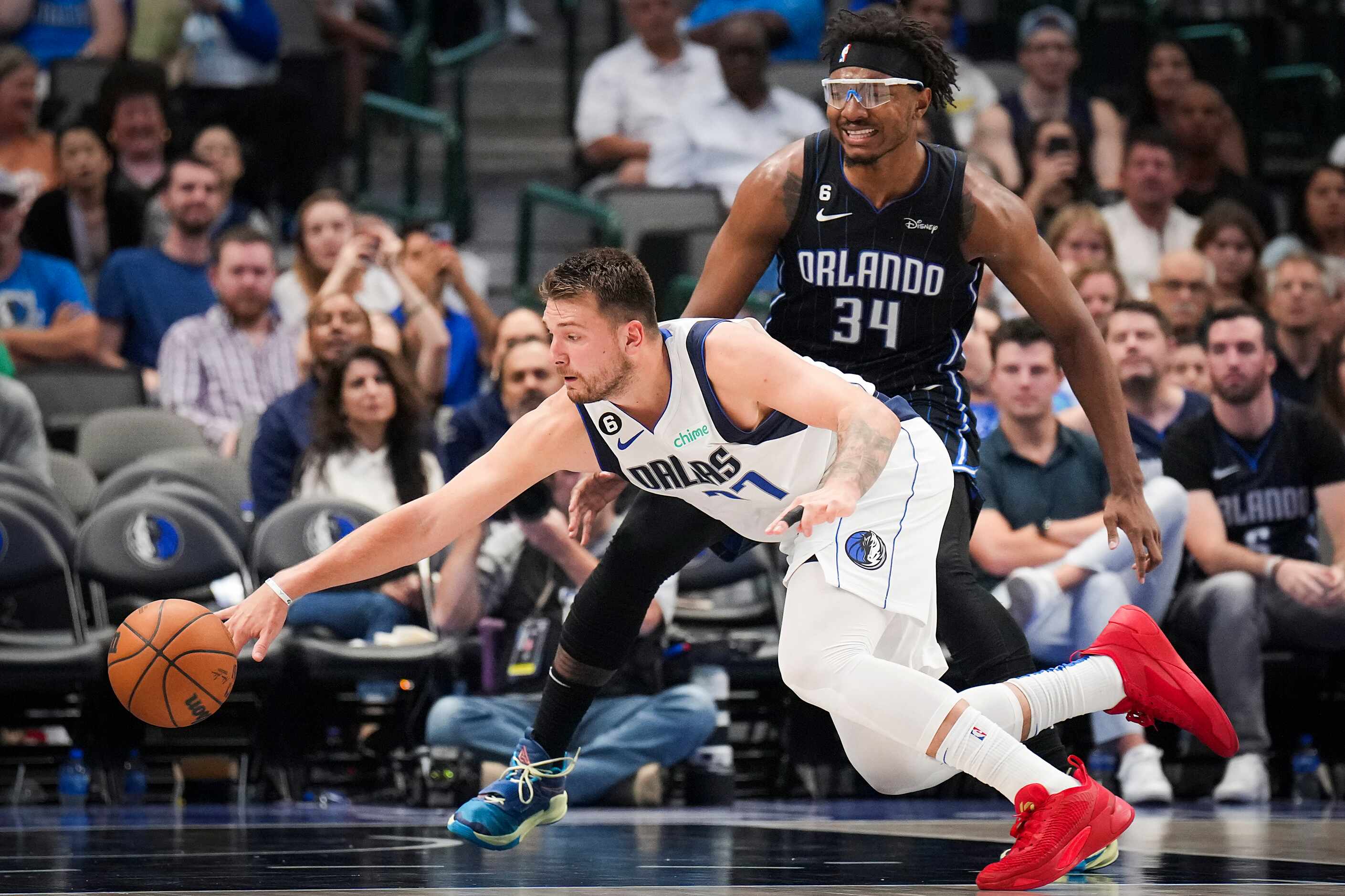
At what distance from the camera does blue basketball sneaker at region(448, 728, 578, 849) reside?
Result: 180 inches

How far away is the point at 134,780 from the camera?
6.94 meters

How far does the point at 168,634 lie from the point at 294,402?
144 inches

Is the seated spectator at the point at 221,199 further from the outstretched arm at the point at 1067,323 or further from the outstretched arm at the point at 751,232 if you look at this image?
the outstretched arm at the point at 1067,323

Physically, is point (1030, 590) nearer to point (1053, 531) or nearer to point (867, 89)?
point (1053, 531)

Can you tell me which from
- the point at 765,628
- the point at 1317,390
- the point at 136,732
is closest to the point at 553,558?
the point at 765,628

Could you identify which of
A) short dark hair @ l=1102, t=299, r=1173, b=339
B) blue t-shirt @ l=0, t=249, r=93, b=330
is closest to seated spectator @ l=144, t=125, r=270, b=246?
blue t-shirt @ l=0, t=249, r=93, b=330

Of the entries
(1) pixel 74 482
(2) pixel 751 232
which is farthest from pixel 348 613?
(2) pixel 751 232

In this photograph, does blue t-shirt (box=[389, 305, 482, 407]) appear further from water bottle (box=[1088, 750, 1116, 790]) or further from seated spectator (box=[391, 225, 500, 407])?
water bottle (box=[1088, 750, 1116, 790])

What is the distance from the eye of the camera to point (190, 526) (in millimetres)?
6891

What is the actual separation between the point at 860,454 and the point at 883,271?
0.80 metres

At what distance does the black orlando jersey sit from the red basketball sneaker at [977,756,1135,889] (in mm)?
860

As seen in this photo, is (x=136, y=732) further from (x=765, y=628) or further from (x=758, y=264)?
(x=758, y=264)

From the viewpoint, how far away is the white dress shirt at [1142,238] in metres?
9.93

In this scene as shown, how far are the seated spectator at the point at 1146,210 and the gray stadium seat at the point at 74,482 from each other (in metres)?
5.35
